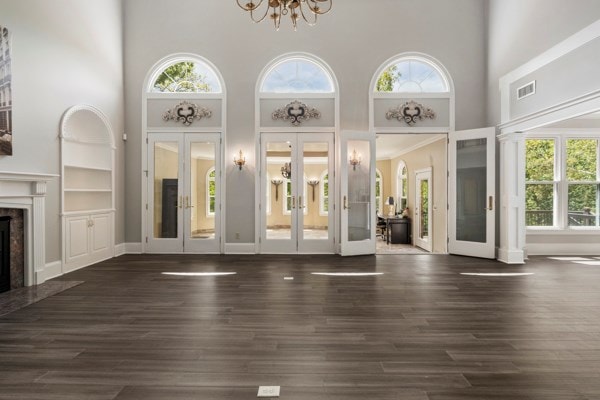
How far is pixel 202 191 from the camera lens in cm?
763

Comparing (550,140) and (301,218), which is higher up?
(550,140)

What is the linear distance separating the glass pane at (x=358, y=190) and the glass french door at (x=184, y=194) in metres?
2.71

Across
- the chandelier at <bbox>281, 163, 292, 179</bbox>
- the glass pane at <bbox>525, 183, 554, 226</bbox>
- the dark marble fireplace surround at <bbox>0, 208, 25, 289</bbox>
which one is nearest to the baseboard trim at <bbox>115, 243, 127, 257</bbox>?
the dark marble fireplace surround at <bbox>0, 208, 25, 289</bbox>

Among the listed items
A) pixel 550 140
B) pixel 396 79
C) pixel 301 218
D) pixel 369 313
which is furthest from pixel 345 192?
pixel 550 140

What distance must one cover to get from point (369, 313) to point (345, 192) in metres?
3.75

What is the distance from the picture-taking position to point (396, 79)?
7680 mm

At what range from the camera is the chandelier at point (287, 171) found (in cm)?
759

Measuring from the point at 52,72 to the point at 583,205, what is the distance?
10052 mm

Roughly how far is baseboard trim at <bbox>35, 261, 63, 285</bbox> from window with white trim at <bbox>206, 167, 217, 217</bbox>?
2.76 metres

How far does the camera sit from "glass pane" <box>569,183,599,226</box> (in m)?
7.58

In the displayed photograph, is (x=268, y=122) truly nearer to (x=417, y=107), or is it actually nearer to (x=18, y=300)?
(x=417, y=107)

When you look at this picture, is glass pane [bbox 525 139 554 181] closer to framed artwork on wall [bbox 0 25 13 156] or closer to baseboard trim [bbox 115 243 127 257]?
baseboard trim [bbox 115 243 127 257]

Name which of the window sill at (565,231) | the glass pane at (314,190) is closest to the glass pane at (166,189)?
the glass pane at (314,190)

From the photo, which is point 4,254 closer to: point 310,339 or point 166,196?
point 166,196
